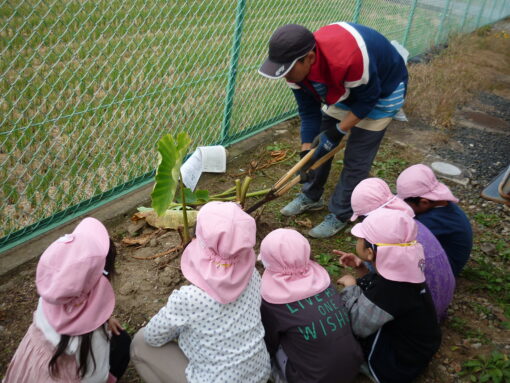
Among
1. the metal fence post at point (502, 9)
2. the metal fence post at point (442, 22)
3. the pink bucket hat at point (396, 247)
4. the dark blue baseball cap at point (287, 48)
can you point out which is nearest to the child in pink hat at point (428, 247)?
the pink bucket hat at point (396, 247)

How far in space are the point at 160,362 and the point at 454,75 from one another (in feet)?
21.7

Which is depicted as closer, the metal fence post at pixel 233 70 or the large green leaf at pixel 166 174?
the large green leaf at pixel 166 174

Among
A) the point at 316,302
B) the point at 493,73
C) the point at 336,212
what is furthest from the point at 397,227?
the point at 493,73

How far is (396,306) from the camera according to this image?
1848 mm

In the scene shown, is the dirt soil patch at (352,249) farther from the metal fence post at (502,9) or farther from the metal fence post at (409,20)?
the metal fence post at (502,9)

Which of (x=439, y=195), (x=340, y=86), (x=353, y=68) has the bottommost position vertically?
(x=439, y=195)

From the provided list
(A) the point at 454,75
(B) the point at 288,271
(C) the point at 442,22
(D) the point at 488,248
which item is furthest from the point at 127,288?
(C) the point at 442,22

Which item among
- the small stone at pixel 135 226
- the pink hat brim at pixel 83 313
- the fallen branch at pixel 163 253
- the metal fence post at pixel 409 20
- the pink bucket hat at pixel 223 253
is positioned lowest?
the fallen branch at pixel 163 253

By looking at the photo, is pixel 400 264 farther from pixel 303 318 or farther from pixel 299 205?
pixel 299 205

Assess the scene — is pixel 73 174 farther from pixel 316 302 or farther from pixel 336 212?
pixel 316 302

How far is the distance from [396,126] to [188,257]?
4.16 meters

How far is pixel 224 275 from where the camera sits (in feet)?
5.13

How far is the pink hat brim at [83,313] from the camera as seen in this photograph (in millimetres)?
1448

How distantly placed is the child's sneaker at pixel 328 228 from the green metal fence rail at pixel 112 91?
54.0 inches
